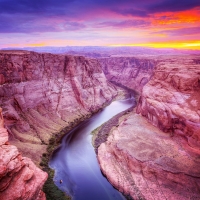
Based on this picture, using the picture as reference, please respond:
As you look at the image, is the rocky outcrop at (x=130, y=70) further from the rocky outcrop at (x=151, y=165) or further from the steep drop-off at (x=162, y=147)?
the rocky outcrop at (x=151, y=165)

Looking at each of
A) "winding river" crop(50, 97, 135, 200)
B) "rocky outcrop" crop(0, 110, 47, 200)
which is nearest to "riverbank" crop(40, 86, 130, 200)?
"winding river" crop(50, 97, 135, 200)

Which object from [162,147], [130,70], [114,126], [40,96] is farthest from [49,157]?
[130,70]

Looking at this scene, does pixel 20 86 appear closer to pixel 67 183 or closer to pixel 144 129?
pixel 67 183

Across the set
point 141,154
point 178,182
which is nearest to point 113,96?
point 141,154

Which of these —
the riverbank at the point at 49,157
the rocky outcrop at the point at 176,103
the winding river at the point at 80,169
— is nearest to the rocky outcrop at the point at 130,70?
the riverbank at the point at 49,157

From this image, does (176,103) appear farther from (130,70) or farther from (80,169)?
(130,70)
